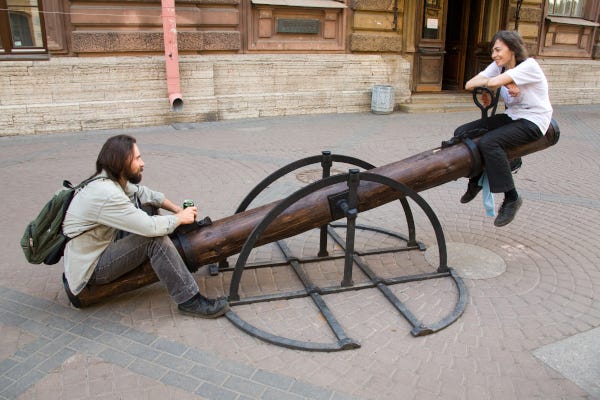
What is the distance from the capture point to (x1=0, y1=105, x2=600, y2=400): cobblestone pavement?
109 inches

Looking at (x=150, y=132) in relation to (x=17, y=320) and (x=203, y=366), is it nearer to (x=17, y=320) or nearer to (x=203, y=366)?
(x=17, y=320)

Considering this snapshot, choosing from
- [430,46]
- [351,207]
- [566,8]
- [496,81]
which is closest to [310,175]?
[351,207]

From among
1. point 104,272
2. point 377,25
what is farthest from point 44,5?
point 104,272

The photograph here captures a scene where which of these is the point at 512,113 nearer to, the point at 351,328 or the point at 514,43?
the point at 514,43

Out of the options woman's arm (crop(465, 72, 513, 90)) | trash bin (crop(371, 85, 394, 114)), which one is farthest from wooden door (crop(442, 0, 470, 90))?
woman's arm (crop(465, 72, 513, 90))

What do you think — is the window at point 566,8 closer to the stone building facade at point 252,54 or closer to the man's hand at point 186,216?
the stone building facade at point 252,54

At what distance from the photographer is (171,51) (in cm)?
872

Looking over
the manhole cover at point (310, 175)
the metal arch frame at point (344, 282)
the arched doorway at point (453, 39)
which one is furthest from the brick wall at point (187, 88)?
the metal arch frame at point (344, 282)

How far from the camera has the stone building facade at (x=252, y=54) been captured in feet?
27.7

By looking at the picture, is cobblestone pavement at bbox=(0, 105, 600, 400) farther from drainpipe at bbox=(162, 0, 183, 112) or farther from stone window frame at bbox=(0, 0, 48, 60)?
drainpipe at bbox=(162, 0, 183, 112)

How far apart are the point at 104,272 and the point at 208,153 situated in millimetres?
4383

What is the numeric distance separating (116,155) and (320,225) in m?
1.35

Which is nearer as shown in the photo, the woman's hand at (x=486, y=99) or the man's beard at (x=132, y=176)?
the man's beard at (x=132, y=176)

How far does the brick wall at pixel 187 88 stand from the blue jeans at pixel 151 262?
607cm
